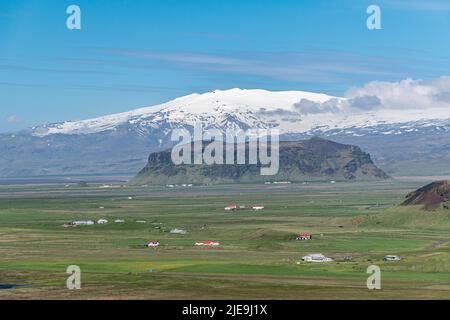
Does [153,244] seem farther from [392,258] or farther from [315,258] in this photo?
[392,258]

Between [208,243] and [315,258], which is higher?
[315,258]

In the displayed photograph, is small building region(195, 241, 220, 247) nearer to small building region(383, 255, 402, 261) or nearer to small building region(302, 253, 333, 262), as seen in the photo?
small building region(302, 253, 333, 262)

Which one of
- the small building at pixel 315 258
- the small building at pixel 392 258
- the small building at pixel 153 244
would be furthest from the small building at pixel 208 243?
the small building at pixel 392 258

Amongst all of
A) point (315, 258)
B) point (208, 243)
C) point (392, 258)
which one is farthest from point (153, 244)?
point (392, 258)

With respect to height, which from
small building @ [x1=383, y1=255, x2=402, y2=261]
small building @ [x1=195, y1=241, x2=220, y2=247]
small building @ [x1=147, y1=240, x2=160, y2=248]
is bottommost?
small building @ [x1=195, y1=241, x2=220, y2=247]

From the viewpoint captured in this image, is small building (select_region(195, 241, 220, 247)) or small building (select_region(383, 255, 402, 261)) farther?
small building (select_region(195, 241, 220, 247))

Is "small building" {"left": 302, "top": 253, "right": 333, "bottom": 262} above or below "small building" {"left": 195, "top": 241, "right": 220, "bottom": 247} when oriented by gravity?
above

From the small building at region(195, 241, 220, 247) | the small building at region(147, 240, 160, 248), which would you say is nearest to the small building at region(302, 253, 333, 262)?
the small building at region(195, 241, 220, 247)

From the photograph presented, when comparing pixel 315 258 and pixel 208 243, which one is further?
pixel 208 243

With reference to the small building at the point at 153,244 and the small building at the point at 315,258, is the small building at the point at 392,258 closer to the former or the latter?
the small building at the point at 315,258
